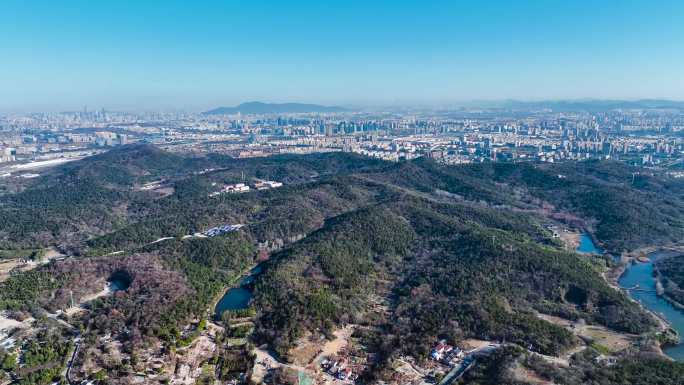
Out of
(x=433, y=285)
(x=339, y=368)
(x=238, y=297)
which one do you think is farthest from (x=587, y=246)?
(x=238, y=297)

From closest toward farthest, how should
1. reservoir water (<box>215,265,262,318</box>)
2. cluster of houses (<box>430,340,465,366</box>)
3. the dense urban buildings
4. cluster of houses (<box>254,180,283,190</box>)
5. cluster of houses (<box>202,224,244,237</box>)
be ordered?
cluster of houses (<box>430,340,465,366</box>)
reservoir water (<box>215,265,262,318</box>)
cluster of houses (<box>202,224,244,237</box>)
cluster of houses (<box>254,180,283,190</box>)
the dense urban buildings

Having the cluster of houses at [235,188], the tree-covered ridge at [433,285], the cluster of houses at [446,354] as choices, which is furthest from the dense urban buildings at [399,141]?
the cluster of houses at [446,354]

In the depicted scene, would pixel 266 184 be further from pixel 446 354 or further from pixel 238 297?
pixel 446 354

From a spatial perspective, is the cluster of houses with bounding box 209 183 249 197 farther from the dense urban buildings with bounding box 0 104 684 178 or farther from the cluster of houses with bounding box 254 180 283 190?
the dense urban buildings with bounding box 0 104 684 178

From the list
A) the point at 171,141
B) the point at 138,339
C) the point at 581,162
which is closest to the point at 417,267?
the point at 138,339

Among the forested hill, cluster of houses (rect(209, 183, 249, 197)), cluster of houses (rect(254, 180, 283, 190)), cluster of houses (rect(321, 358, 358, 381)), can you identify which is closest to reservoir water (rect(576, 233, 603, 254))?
the forested hill

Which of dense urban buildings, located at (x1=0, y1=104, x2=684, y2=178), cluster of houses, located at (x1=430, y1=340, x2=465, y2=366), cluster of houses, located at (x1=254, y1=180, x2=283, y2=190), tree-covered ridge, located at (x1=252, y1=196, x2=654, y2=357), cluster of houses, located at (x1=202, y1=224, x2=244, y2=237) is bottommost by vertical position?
cluster of houses, located at (x1=430, y1=340, x2=465, y2=366)
